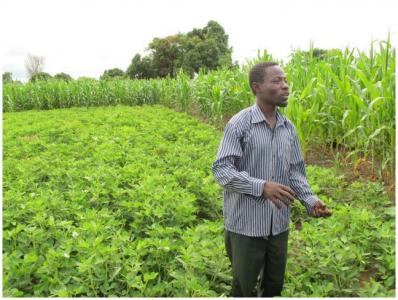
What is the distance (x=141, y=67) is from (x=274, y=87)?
3642cm

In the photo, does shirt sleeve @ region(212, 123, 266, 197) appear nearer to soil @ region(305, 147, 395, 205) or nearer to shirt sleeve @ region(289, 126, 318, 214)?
shirt sleeve @ region(289, 126, 318, 214)

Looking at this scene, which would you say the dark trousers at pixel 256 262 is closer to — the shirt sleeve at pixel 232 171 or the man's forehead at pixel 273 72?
the shirt sleeve at pixel 232 171

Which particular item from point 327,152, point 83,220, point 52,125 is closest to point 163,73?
point 52,125

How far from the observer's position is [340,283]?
2.93 metres

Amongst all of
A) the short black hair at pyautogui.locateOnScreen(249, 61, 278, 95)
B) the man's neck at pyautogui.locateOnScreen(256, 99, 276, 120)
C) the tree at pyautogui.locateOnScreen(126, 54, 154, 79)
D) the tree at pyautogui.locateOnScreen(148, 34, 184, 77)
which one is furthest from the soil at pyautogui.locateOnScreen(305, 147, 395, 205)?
the tree at pyautogui.locateOnScreen(126, 54, 154, 79)

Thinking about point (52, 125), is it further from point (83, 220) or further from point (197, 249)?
point (197, 249)

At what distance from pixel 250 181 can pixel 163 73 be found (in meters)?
35.0

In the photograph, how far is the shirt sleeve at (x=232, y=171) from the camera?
2.28 meters

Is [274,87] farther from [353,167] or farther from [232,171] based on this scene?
[353,167]

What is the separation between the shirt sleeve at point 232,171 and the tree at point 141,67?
117ft

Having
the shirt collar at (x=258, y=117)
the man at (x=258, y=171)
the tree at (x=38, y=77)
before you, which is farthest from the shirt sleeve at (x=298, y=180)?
the tree at (x=38, y=77)

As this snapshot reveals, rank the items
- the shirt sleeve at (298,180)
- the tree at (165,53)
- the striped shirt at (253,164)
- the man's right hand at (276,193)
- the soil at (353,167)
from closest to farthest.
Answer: the man's right hand at (276,193) < the striped shirt at (253,164) < the shirt sleeve at (298,180) < the soil at (353,167) < the tree at (165,53)

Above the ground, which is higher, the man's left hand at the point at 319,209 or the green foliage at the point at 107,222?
the man's left hand at the point at 319,209

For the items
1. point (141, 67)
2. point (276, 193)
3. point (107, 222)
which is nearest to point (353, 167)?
point (107, 222)
